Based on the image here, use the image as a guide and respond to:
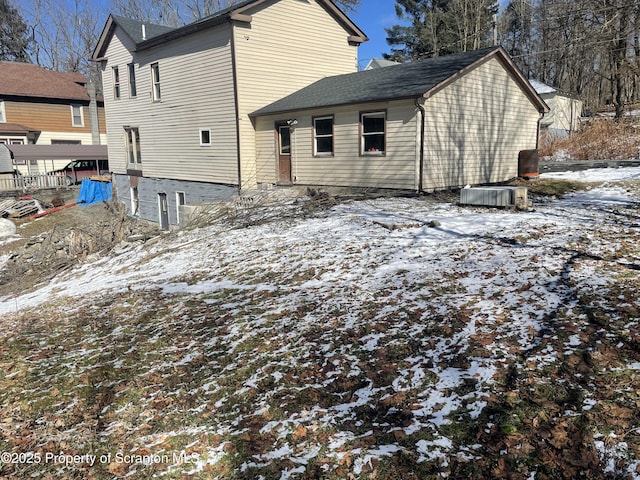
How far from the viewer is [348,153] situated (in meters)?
15.3

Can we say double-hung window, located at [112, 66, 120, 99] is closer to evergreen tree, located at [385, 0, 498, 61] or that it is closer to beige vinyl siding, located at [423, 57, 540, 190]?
beige vinyl siding, located at [423, 57, 540, 190]

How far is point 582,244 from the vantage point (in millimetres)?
7531

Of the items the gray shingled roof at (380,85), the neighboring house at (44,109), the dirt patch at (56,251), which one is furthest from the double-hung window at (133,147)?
the neighboring house at (44,109)

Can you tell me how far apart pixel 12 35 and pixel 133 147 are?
37.4 meters

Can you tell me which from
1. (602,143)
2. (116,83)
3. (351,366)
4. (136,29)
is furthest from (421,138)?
(116,83)

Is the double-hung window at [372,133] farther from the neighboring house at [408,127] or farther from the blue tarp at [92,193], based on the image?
the blue tarp at [92,193]

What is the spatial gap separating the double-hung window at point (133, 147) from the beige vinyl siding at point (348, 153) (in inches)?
352

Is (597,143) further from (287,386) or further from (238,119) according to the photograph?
(287,386)

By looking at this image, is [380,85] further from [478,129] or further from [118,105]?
[118,105]

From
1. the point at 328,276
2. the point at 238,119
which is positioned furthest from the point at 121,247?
the point at 328,276

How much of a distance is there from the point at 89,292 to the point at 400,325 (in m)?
6.37

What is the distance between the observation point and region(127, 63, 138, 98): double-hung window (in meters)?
22.6

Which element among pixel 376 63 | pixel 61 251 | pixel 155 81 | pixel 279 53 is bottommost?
pixel 61 251

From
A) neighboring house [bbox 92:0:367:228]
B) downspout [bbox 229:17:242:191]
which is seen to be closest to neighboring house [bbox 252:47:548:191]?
downspout [bbox 229:17:242:191]
